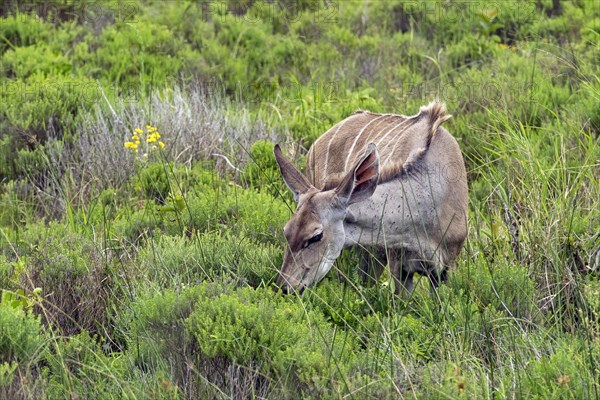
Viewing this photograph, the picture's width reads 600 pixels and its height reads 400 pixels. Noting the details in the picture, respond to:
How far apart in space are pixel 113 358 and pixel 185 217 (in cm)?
192

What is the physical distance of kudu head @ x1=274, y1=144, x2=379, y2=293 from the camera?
5.66m

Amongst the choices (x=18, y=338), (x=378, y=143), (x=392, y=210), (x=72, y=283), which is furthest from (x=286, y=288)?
(x=378, y=143)

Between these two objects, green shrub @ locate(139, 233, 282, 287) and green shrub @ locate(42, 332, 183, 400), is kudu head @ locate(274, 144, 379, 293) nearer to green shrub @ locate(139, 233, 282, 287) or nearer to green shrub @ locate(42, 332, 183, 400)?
green shrub @ locate(139, 233, 282, 287)

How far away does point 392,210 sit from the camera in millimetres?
5988

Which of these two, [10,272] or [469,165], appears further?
[469,165]

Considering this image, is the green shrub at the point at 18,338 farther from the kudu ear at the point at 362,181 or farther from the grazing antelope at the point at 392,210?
the kudu ear at the point at 362,181

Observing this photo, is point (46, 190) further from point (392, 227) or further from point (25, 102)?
point (392, 227)

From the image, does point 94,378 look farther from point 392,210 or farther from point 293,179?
point 392,210

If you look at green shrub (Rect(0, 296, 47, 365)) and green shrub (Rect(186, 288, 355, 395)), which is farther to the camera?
green shrub (Rect(0, 296, 47, 365))

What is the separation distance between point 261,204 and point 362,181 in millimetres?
1357

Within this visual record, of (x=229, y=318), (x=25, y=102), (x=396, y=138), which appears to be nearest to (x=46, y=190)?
(x=25, y=102)

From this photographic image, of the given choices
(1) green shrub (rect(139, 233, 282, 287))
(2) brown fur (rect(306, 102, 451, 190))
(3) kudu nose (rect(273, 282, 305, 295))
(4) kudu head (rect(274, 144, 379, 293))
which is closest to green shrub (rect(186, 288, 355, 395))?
(3) kudu nose (rect(273, 282, 305, 295))

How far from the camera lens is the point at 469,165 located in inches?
324

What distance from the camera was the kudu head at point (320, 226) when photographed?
5.66m
